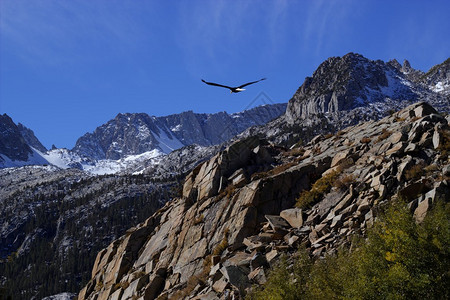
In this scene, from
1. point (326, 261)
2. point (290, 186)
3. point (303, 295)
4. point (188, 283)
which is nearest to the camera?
point (303, 295)

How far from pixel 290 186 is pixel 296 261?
12.5 m

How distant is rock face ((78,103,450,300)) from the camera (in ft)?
91.6

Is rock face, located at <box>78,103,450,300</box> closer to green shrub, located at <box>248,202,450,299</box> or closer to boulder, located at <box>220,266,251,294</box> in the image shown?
boulder, located at <box>220,266,251,294</box>

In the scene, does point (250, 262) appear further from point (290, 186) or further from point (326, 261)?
point (290, 186)

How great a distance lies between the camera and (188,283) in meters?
32.2

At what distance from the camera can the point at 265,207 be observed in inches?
1407

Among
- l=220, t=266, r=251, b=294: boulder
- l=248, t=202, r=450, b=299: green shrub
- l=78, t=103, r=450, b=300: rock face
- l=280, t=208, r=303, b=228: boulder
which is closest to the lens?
l=248, t=202, r=450, b=299: green shrub

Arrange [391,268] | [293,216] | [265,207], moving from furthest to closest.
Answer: [265,207] < [293,216] < [391,268]

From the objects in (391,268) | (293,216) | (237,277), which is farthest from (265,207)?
(391,268)

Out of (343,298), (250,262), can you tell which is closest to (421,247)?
(343,298)

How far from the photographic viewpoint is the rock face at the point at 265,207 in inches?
1099

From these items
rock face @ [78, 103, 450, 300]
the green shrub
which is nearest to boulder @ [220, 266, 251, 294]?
rock face @ [78, 103, 450, 300]

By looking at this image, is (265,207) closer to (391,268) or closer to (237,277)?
(237,277)

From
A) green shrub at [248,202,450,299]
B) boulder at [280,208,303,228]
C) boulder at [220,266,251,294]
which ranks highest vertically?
boulder at [280,208,303,228]
